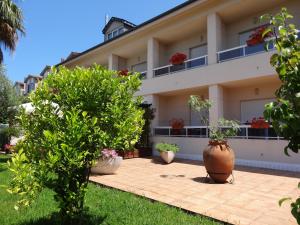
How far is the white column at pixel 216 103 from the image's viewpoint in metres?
13.3

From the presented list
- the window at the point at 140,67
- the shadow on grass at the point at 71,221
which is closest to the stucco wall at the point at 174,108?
the window at the point at 140,67

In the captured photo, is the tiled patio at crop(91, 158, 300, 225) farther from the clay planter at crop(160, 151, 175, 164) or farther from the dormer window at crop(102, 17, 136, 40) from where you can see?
the dormer window at crop(102, 17, 136, 40)

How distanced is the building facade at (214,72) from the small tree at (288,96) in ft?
32.7

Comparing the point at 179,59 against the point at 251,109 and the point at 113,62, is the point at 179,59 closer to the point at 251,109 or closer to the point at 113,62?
the point at 251,109

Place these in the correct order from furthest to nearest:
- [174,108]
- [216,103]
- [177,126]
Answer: [174,108] < [177,126] < [216,103]

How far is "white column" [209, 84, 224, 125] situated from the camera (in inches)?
524

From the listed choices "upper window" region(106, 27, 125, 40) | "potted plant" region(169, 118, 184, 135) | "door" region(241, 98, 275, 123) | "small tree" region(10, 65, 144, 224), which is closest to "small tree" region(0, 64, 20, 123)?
"upper window" region(106, 27, 125, 40)

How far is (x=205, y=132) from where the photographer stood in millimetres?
14086

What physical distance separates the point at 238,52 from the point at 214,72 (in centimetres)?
145

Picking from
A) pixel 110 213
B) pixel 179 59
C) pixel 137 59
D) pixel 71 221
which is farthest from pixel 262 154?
pixel 137 59

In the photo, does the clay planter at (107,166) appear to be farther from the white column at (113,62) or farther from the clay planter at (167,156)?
the white column at (113,62)

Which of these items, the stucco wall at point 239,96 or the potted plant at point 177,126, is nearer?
the stucco wall at point 239,96

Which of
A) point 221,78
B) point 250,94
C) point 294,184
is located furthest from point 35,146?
point 250,94

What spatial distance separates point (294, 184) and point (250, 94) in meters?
6.66
